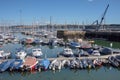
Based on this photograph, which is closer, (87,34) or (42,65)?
(42,65)

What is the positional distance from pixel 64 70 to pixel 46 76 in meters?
3.64

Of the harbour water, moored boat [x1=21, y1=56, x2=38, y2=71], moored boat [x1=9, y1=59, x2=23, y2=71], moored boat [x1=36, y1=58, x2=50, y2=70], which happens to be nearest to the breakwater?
the harbour water

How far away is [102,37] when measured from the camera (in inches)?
3706

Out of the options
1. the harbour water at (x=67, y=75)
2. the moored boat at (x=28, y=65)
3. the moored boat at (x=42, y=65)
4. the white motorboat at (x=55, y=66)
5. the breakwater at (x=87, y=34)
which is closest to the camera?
the harbour water at (x=67, y=75)

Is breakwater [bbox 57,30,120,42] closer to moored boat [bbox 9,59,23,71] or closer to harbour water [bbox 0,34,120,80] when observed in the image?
harbour water [bbox 0,34,120,80]

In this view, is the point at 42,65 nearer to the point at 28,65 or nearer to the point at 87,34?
the point at 28,65

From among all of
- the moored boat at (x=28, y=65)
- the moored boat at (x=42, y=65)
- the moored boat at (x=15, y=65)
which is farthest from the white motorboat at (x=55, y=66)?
the moored boat at (x=15, y=65)

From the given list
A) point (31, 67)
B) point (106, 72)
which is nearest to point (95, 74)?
point (106, 72)

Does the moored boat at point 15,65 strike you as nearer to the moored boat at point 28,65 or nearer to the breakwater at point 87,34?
the moored boat at point 28,65

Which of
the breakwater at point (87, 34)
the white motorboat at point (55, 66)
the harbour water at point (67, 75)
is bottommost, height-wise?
the harbour water at point (67, 75)

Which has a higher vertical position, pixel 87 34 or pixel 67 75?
pixel 87 34

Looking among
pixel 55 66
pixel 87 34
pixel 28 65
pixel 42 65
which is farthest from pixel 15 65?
pixel 87 34

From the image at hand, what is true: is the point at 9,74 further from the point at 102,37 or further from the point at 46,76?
the point at 102,37

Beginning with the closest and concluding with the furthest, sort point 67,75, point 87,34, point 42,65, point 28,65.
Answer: point 67,75
point 28,65
point 42,65
point 87,34
